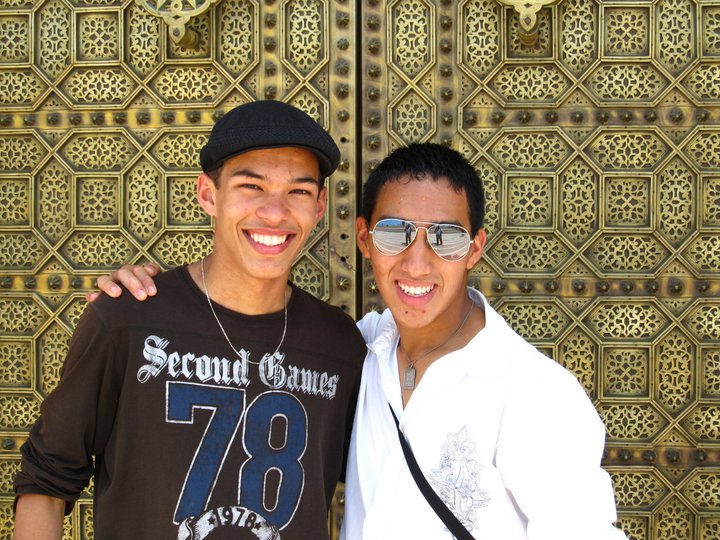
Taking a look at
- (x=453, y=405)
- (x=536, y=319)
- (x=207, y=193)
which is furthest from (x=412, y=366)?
(x=536, y=319)

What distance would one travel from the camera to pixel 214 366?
123cm

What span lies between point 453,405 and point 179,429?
0.47m

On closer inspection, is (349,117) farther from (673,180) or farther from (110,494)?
(110,494)

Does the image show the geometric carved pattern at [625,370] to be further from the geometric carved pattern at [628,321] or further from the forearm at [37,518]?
the forearm at [37,518]

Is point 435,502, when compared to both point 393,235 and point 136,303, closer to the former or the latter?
point 393,235

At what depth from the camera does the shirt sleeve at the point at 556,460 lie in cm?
108

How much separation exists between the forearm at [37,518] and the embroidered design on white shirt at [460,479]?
64cm

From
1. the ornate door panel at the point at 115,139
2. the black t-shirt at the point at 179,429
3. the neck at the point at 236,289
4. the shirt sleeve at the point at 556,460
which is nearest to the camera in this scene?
the shirt sleeve at the point at 556,460

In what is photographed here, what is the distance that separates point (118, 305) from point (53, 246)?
33.9 inches

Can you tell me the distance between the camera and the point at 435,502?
117 centimetres

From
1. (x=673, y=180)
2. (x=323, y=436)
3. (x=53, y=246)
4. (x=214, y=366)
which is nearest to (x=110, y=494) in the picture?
(x=214, y=366)

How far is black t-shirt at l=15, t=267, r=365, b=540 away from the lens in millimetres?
1185

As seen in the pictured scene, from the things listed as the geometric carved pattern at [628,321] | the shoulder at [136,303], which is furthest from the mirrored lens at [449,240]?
the geometric carved pattern at [628,321]

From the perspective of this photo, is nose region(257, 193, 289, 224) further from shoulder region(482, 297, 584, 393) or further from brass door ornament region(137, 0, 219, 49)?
brass door ornament region(137, 0, 219, 49)
